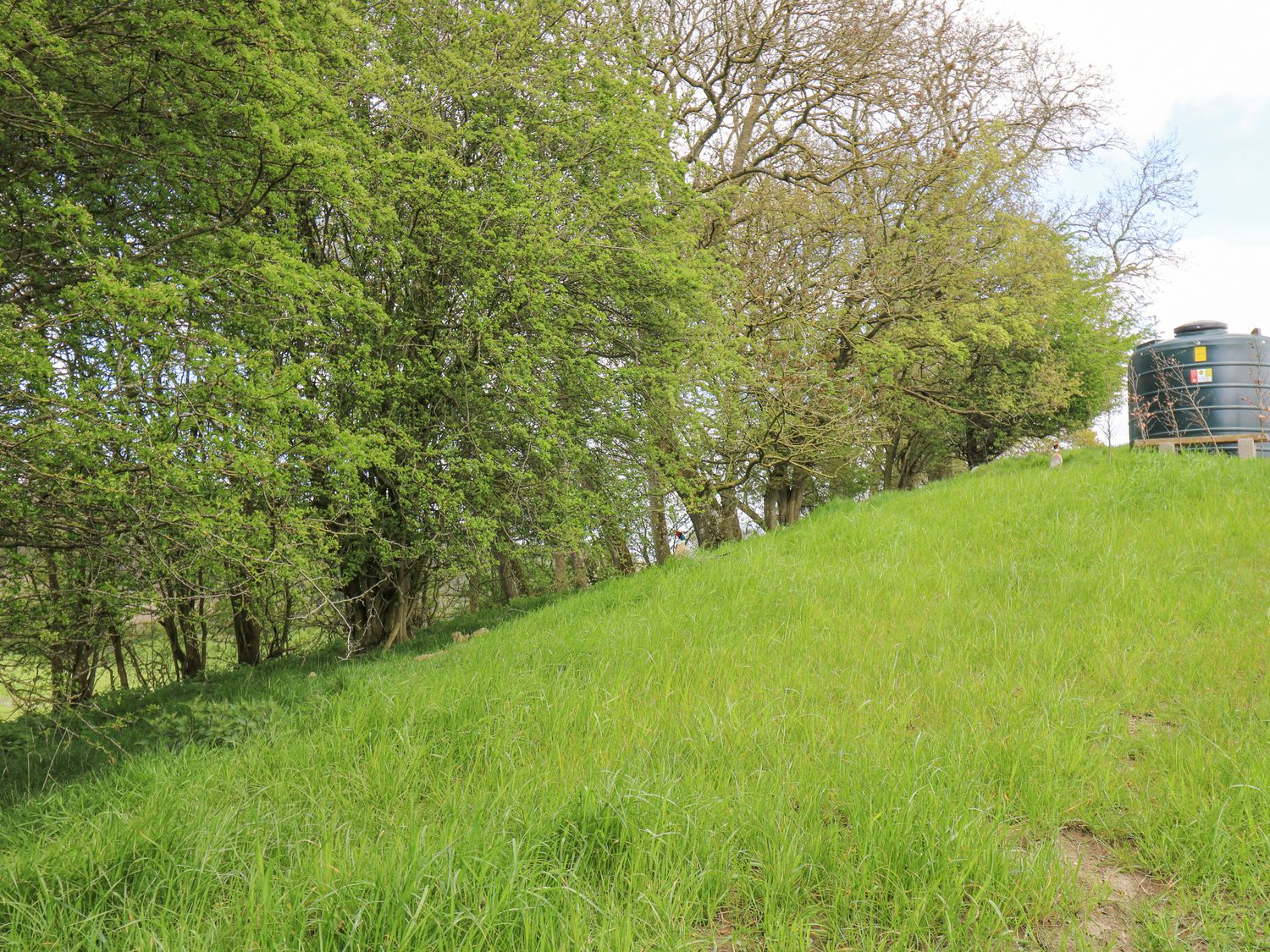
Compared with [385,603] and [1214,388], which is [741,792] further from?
[1214,388]

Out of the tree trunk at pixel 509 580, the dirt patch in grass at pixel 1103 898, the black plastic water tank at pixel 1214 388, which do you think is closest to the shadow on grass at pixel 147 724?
the dirt patch in grass at pixel 1103 898

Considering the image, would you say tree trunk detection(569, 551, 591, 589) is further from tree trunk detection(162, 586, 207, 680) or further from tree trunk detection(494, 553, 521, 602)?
tree trunk detection(162, 586, 207, 680)

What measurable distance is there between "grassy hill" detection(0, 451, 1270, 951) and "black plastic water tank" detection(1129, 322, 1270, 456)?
5.75 m

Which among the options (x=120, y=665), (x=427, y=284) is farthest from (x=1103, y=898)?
(x=120, y=665)

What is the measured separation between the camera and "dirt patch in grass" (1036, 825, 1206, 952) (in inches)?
84.3

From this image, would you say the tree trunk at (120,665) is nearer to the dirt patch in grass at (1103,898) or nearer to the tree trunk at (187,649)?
the tree trunk at (187,649)

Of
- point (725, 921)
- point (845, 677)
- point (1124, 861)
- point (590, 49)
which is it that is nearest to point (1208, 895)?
point (1124, 861)

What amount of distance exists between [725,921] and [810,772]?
852 mm

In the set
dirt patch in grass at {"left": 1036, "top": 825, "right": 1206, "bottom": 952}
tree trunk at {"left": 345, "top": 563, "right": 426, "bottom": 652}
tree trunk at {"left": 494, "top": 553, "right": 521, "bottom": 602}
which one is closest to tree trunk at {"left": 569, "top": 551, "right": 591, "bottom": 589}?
tree trunk at {"left": 494, "top": 553, "right": 521, "bottom": 602}

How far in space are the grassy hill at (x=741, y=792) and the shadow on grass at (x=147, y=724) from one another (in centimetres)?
6

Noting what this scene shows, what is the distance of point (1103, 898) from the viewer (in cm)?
233

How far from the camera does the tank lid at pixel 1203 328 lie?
1056 centimetres

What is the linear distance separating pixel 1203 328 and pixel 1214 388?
100 cm

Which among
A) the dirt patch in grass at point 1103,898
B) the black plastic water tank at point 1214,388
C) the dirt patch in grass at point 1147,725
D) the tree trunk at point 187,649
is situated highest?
the black plastic water tank at point 1214,388
